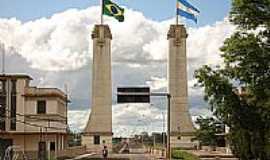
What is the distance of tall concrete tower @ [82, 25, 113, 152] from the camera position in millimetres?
98438

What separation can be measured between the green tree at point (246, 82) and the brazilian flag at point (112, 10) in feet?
129

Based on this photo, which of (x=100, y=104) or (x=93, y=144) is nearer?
(x=100, y=104)

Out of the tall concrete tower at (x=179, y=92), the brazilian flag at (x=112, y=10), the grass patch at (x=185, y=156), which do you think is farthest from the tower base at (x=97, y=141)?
the grass patch at (x=185, y=156)

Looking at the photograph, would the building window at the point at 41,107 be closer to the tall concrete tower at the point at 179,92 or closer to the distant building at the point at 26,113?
the distant building at the point at 26,113

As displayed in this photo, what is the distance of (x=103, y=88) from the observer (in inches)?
3880

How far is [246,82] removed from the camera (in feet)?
105

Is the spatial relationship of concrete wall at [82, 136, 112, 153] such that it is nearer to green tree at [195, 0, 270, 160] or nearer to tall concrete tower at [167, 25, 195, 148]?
tall concrete tower at [167, 25, 195, 148]

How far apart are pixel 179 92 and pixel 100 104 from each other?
12.3 m

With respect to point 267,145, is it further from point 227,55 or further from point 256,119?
point 227,55

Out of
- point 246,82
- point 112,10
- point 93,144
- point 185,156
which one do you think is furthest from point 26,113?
point 246,82

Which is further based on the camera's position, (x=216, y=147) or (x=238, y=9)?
(x=216, y=147)

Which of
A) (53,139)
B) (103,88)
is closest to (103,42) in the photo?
(103,88)

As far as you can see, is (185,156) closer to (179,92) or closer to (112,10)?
(112,10)

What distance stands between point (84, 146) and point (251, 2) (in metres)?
67.9
